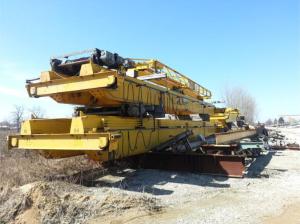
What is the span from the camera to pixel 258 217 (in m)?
4.10

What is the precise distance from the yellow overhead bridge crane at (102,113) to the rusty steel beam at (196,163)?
1.22 ft

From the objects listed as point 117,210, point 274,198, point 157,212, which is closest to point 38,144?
point 117,210

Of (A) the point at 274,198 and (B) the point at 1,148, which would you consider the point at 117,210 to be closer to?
(A) the point at 274,198

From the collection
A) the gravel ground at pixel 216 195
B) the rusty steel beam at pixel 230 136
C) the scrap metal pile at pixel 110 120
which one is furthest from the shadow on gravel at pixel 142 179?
the rusty steel beam at pixel 230 136

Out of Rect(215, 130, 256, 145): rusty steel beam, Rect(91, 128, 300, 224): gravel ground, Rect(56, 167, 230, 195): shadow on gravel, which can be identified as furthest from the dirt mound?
Rect(215, 130, 256, 145): rusty steel beam

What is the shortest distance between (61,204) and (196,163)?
3677mm

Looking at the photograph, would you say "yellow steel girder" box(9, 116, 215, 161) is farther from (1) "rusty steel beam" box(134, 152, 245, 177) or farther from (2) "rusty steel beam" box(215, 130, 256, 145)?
(2) "rusty steel beam" box(215, 130, 256, 145)

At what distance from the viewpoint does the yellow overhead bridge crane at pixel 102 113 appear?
18.0ft

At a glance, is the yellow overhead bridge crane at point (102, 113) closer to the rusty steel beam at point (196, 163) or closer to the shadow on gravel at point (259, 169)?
the rusty steel beam at point (196, 163)

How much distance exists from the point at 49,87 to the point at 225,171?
430 centimetres

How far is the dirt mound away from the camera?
421cm

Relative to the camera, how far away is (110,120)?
5793 millimetres

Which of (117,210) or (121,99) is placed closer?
(117,210)

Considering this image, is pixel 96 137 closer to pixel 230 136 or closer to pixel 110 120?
pixel 110 120
